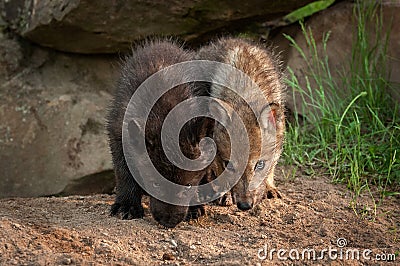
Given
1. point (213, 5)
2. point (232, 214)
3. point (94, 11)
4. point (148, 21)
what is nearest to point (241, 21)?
point (213, 5)

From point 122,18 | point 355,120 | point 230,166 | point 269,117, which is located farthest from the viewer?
point 122,18

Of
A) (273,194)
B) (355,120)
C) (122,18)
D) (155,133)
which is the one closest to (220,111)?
(155,133)

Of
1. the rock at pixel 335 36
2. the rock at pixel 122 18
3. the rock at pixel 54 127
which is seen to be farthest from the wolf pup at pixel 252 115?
the rock at pixel 54 127

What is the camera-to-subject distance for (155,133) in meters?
4.86

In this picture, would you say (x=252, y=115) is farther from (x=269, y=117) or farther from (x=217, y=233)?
(x=217, y=233)

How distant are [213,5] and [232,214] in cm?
270

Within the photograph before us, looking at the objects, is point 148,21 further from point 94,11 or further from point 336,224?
point 336,224

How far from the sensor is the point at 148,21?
7.51 meters

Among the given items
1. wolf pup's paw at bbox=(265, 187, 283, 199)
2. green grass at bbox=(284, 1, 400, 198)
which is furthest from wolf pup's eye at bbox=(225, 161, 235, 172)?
green grass at bbox=(284, 1, 400, 198)

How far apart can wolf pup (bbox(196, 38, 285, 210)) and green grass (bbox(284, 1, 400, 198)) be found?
2.55ft

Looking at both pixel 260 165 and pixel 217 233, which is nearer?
pixel 217 233

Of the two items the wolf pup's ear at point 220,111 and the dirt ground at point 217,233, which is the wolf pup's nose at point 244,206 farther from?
the wolf pup's ear at point 220,111

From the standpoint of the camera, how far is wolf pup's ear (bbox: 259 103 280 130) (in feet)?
18.2

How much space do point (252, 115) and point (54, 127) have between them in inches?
130
